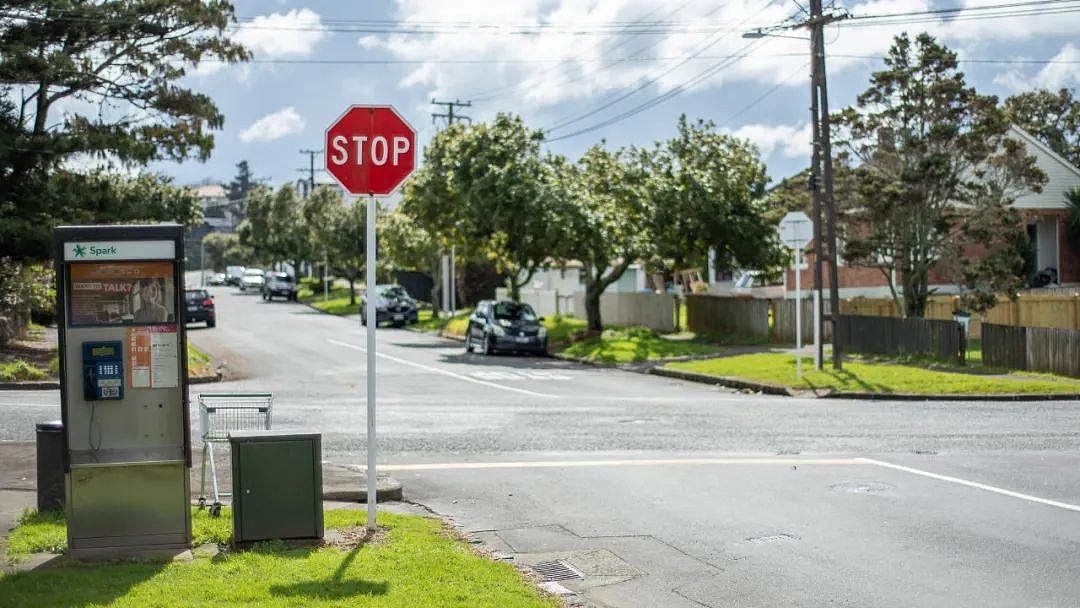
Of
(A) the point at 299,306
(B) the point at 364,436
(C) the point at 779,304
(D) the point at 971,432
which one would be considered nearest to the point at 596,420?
(B) the point at 364,436

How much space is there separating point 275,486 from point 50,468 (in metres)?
2.34

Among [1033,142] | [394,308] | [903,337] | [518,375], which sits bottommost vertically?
[518,375]

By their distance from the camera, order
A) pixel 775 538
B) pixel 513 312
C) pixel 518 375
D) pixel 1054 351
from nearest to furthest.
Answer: pixel 775 538 → pixel 1054 351 → pixel 518 375 → pixel 513 312

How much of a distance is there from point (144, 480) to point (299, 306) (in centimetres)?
6011

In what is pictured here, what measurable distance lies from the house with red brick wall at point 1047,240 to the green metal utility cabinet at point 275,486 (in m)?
36.2

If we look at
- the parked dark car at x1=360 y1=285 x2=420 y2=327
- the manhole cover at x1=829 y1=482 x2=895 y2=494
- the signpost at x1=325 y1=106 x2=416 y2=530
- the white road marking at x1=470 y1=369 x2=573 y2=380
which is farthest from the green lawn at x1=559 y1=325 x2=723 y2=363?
the signpost at x1=325 y1=106 x2=416 y2=530

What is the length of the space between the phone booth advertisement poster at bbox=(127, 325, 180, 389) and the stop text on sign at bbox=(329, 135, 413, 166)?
1794 millimetres

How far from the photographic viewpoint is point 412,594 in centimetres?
697

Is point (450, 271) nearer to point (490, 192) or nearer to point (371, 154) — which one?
point (490, 192)

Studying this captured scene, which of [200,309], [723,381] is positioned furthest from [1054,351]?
[200,309]

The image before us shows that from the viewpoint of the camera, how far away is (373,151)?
8750 millimetres

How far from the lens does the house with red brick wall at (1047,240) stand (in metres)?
43.1

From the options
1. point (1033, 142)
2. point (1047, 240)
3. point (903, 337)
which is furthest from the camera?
point (1047, 240)

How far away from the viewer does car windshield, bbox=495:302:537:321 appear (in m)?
35.8
